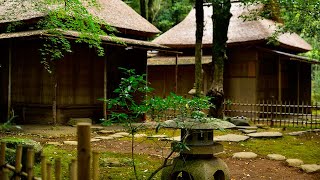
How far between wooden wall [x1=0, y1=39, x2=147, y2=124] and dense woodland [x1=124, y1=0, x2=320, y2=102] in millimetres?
5736

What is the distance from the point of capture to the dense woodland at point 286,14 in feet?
44.1

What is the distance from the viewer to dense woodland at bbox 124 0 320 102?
44.1ft

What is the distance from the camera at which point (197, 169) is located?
5.57 m

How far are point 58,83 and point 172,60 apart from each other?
23.0 feet

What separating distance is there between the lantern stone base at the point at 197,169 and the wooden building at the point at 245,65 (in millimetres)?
10400

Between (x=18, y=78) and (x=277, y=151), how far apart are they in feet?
30.5

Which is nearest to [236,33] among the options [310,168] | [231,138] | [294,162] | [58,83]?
[231,138]

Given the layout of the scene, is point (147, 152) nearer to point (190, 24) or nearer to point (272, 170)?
point (272, 170)

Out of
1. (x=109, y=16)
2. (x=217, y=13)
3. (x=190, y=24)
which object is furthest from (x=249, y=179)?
(x=190, y=24)

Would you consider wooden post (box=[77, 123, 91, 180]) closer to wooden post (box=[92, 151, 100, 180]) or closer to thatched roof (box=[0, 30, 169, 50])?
wooden post (box=[92, 151, 100, 180])

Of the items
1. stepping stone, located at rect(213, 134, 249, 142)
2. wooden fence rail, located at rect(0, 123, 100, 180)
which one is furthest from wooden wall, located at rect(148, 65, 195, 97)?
wooden fence rail, located at rect(0, 123, 100, 180)

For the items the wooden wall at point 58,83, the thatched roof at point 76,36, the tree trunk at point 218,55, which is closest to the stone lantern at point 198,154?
the thatched roof at point 76,36

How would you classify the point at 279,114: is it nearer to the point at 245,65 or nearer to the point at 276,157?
the point at 245,65

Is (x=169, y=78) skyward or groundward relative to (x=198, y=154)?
skyward
